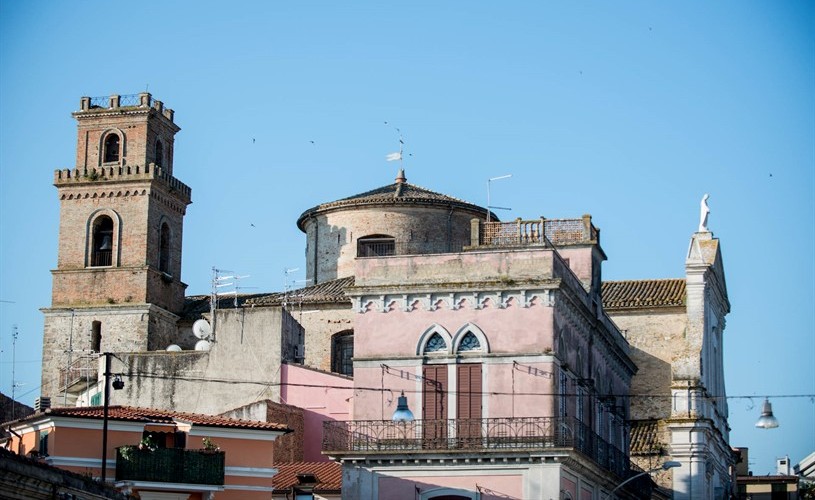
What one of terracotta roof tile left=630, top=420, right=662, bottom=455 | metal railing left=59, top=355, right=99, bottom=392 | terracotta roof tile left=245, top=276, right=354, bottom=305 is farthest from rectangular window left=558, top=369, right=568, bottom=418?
metal railing left=59, top=355, right=99, bottom=392

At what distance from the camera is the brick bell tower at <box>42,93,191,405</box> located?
7425 cm

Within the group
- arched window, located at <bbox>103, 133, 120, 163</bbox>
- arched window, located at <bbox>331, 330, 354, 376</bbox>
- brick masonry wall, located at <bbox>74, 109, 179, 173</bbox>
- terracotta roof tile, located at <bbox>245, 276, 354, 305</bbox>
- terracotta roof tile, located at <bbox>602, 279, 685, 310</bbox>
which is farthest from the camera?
arched window, located at <bbox>103, 133, 120, 163</bbox>

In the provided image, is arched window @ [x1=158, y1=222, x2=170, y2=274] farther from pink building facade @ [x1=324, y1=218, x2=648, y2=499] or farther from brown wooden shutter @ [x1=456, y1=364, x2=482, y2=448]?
brown wooden shutter @ [x1=456, y1=364, x2=482, y2=448]

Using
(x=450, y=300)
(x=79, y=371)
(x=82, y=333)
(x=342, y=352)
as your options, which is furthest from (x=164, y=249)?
(x=450, y=300)

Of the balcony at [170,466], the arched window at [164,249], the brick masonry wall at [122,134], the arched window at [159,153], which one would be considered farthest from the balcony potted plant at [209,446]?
the arched window at [159,153]

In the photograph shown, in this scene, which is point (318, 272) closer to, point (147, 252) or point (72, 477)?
point (147, 252)

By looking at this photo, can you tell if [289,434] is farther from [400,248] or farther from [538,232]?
[400,248]

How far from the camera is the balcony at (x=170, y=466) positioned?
47062 millimetres

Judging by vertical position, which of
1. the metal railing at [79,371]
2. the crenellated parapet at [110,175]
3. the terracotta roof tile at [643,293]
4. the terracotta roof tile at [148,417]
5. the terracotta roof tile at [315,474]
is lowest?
the terracotta roof tile at [315,474]

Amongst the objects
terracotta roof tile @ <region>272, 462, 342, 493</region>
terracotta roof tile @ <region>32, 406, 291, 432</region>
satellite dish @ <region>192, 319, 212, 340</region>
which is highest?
satellite dish @ <region>192, 319, 212, 340</region>

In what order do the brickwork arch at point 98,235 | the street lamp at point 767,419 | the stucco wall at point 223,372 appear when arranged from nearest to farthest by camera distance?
1. the street lamp at point 767,419
2. the stucco wall at point 223,372
3. the brickwork arch at point 98,235

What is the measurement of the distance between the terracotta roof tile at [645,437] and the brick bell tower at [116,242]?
2040cm

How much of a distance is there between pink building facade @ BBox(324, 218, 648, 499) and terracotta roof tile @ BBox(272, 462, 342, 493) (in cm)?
347

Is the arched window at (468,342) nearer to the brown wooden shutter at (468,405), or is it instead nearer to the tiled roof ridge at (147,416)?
the brown wooden shutter at (468,405)
